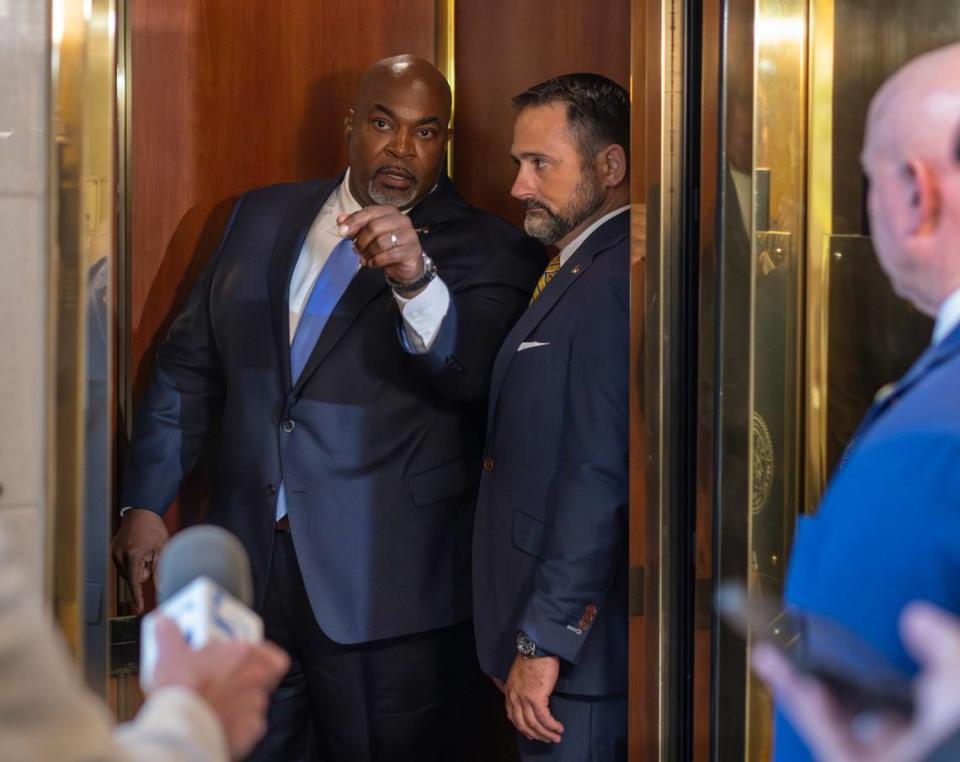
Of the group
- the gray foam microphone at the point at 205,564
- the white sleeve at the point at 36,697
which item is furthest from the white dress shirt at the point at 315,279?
the white sleeve at the point at 36,697

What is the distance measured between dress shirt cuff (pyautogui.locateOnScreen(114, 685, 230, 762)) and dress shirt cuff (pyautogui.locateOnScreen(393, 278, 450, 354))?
4.50 ft

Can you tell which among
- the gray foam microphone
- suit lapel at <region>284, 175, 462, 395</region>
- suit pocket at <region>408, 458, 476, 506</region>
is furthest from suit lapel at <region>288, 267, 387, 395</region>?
the gray foam microphone

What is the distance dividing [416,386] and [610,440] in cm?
44

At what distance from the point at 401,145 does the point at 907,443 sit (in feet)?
5.43

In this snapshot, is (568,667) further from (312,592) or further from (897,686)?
(897,686)

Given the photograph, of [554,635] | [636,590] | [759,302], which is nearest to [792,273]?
[759,302]

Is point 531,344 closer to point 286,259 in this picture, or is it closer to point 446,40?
point 286,259

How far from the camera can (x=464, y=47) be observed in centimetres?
295

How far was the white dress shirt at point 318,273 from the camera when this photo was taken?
7.49 feet

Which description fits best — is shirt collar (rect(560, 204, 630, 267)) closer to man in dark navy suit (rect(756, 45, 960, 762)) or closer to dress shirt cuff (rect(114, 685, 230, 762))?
man in dark navy suit (rect(756, 45, 960, 762))

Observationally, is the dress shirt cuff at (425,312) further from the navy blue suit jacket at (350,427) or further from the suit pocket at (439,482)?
the suit pocket at (439,482)

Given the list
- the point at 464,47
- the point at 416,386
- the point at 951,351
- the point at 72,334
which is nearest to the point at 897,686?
the point at 951,351

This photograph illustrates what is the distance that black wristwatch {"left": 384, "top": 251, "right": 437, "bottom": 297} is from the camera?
2.26 metres

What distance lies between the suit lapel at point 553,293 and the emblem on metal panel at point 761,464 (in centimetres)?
42
